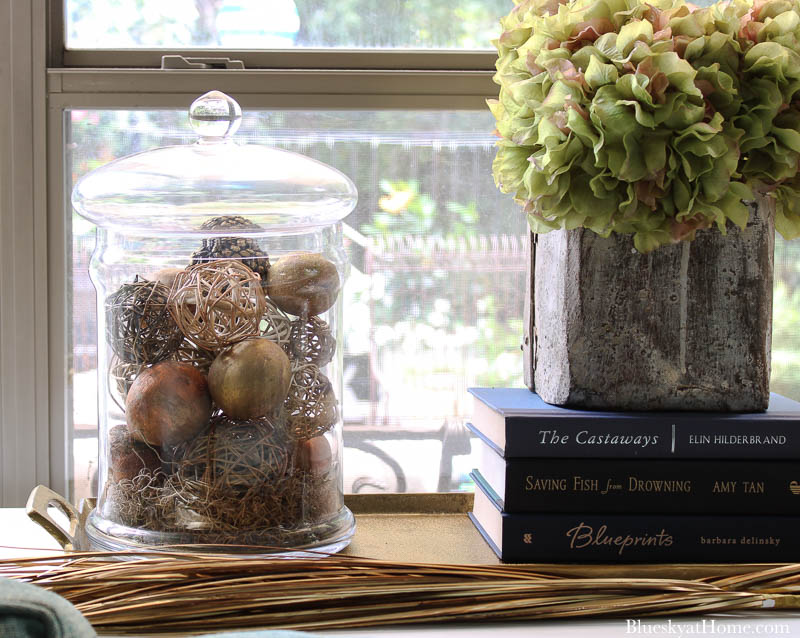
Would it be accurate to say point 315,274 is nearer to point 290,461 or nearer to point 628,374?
point 290,461

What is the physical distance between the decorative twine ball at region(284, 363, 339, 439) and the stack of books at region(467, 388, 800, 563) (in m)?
0.18

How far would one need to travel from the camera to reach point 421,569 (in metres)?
0.72

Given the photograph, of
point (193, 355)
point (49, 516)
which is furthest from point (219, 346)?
point (49, 516)

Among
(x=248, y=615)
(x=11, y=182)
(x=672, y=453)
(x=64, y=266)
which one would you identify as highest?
(x=11, y=182)

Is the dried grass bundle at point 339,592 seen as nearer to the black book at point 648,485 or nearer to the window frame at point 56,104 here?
the black book at point 648,485

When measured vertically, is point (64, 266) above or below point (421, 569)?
above

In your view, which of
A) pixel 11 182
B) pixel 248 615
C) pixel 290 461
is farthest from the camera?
pixel 11 182

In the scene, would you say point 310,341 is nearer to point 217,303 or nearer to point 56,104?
point 217,303

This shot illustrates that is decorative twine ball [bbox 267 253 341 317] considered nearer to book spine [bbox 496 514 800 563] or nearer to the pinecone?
the pinecone

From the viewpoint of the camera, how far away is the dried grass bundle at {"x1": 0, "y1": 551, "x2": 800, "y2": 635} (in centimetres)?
67

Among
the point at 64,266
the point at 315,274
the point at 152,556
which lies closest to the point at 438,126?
the point at 315,274

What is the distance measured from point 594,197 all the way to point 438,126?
416mm
